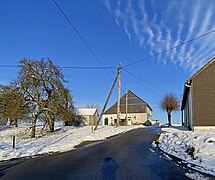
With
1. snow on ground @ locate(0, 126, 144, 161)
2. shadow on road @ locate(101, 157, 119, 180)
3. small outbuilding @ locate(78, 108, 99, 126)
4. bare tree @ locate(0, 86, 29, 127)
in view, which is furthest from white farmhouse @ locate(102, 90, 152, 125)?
shadow on road @ locate(101, 157, 119, 180)

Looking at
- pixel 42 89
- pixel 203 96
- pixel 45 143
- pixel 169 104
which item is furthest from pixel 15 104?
pixel 169 104

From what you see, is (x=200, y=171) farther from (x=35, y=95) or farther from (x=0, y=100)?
(x=0, y=100)

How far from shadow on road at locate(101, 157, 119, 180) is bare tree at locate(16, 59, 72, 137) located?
17.6 metres

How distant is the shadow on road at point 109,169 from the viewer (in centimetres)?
660

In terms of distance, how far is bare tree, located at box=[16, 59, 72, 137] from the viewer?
24.2m

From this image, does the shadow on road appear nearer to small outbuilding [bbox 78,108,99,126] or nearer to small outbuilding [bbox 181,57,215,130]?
small outbuilding [bbox 181,57,215,130]

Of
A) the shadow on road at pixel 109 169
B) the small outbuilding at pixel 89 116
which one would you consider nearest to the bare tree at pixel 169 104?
the small outbuilding at pixel 89 116

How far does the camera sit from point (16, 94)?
23750 millimetres

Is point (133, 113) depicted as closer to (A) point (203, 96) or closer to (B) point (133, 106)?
(B) point (133, 106)

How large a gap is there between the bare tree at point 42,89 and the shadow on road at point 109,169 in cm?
1761

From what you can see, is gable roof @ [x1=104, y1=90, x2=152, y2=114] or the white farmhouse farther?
gable roof @ [x1=104, y1=90, x2=152, y2=114]

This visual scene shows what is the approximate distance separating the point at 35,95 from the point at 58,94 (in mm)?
2607

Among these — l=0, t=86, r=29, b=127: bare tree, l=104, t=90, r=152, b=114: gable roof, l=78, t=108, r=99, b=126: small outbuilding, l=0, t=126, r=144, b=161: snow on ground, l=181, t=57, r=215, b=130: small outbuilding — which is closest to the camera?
l=0, t=126, r=144, b=161: snow on ground

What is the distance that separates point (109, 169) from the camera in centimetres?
755
